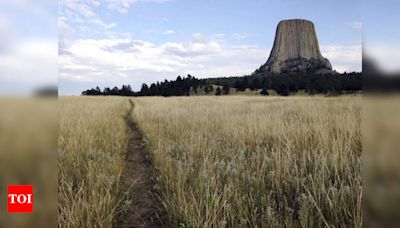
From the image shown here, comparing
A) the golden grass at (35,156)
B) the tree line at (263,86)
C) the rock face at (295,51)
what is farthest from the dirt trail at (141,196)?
the rock face at (295,51)

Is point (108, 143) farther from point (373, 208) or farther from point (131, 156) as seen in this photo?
point (373, 208)

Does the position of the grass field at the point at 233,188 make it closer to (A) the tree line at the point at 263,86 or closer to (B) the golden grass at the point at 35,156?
(B) the golden grass at the point at 35,156

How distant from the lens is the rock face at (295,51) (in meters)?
133

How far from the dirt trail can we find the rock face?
130 metres

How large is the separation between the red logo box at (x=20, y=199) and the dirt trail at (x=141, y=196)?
4.62 feet

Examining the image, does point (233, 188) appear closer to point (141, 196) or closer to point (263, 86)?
point (141, 196)

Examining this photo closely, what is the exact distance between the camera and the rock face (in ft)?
436

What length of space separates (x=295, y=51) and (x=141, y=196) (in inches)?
5687

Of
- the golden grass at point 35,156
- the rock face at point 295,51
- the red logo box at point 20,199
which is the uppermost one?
the rock face at point 295,51

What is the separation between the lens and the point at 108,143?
586 cm

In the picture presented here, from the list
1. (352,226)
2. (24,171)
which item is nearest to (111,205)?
(24,171)

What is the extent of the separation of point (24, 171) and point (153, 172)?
3190 mm

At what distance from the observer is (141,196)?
3.61 m

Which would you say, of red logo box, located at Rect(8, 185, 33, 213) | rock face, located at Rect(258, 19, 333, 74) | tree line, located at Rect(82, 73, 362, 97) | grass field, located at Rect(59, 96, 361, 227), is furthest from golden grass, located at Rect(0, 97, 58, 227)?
rock face, located at Rect(258, 19, 333, 74)
